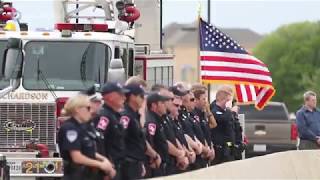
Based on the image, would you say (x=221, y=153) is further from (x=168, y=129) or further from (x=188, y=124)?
(x=168, y=129)

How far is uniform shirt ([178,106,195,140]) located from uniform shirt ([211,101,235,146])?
2000mm

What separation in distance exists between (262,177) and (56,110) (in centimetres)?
364

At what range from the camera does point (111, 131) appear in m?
13.3

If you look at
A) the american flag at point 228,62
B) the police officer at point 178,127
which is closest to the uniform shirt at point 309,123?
the american flag at point 228,62

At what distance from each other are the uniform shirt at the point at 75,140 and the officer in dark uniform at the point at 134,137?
134 cm

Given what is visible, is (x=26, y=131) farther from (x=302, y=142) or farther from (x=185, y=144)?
(x=302, y=142)

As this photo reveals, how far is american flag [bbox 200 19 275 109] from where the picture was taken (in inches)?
905

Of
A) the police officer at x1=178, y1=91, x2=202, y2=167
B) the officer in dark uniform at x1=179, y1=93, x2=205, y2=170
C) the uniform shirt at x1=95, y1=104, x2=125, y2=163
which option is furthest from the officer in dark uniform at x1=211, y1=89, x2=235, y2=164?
the uniform shirt at x1=95, y1=104, x2=125, y2=163

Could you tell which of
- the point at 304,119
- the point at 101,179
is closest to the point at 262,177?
the point at 101,179

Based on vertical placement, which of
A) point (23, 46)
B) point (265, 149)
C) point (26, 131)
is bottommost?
point (265, 149)

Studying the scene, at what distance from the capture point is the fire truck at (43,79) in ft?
56.5

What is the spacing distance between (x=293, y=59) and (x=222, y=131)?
10729 cm

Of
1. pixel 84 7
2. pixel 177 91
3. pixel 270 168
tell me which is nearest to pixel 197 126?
pixel 177 91

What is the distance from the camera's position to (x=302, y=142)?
23.3m
